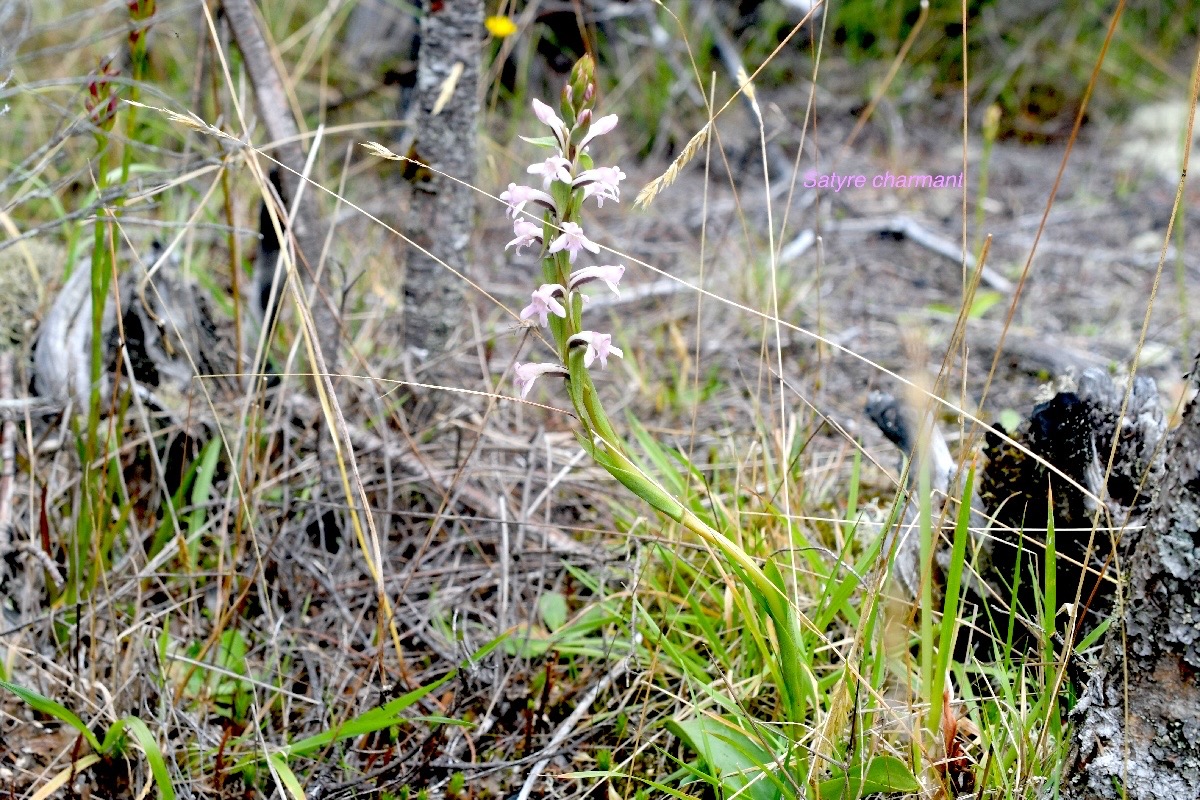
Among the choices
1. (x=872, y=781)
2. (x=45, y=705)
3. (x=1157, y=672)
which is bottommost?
(x=45, y=705)

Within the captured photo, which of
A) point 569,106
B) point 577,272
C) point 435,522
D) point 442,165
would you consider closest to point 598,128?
point 569,106

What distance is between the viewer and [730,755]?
4.28 ft

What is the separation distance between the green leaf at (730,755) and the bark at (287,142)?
1050 mm

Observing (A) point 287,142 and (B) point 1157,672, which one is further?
(A) point 287,142

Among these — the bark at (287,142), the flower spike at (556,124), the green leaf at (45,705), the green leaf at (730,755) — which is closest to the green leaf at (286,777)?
the green leaf at (45,705)

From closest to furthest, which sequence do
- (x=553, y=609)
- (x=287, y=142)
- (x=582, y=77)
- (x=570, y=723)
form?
(x=582, y=77) → (x=570, y=723) → (x=553, y=609) → (x=287, y=142)

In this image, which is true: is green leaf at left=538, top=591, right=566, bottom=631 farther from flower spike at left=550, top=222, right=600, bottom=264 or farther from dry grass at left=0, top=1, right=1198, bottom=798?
flower spike at left=550, top=222, right=600, bottom=264

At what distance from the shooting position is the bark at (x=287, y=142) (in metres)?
1.96

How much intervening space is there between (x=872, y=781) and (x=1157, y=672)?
351 mm

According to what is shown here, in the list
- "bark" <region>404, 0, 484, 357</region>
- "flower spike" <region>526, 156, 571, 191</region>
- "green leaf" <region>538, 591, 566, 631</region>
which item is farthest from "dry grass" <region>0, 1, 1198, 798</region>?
"flower spike" <region>526, 156, 571, 191</region>

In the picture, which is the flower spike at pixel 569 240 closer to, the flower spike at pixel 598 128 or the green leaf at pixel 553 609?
the flower spike at pixel 598 128

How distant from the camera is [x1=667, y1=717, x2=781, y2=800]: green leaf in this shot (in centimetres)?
124

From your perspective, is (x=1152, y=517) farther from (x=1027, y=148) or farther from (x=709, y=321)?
(x=1027, y=148)

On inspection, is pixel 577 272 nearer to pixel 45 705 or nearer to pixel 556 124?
pixel 556 124
